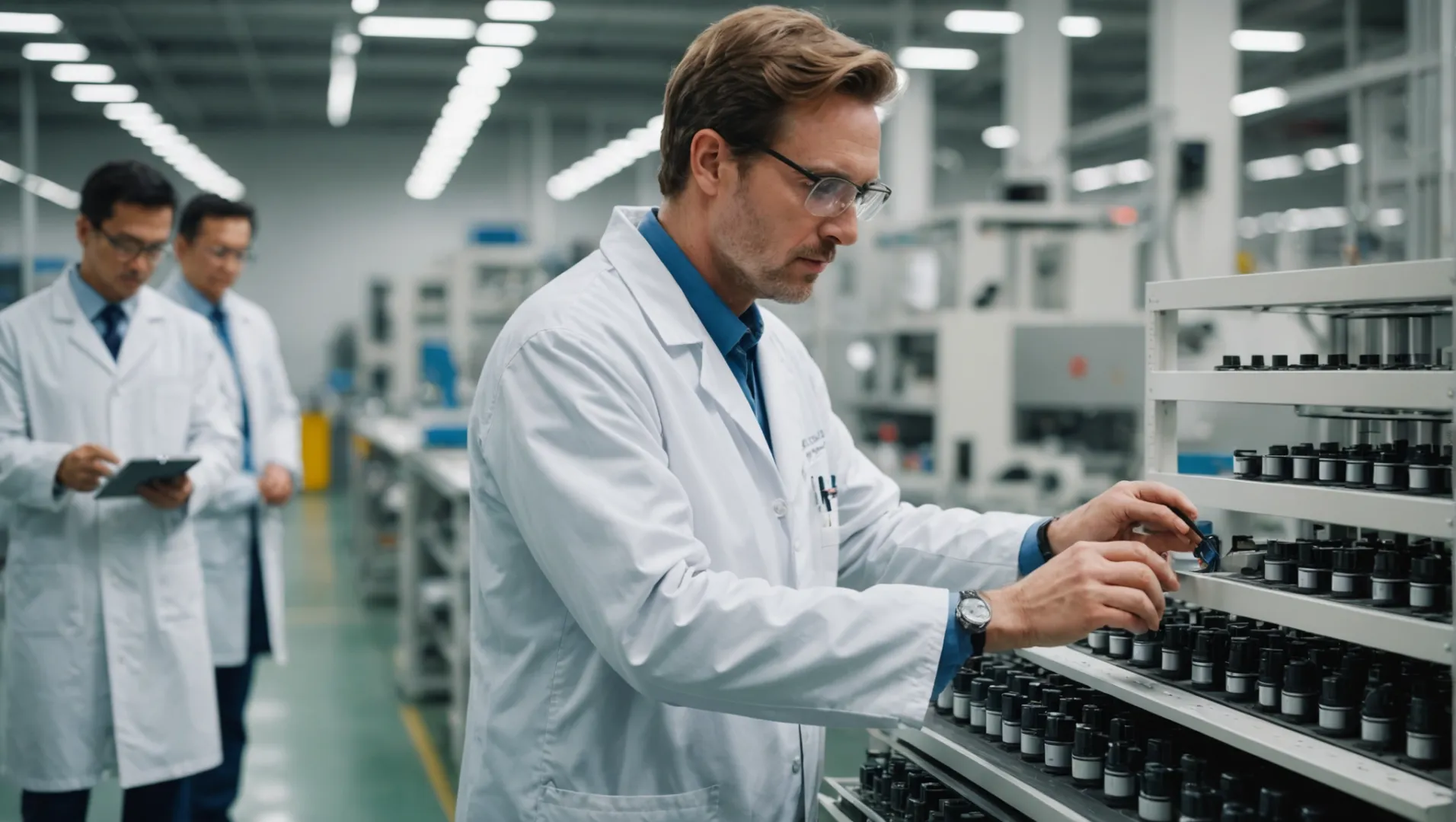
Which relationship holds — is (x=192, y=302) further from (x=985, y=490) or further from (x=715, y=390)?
(x=985, y=490)

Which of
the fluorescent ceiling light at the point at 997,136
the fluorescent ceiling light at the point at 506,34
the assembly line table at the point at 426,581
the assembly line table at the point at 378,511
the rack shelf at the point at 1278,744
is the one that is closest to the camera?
the rack shelf at the point at 1278,744

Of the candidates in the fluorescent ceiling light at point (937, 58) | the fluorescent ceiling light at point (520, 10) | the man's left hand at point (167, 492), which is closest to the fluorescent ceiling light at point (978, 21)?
the fluorescent ceiling light at point (937, 58)

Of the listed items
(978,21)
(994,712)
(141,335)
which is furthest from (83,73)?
(994,712)

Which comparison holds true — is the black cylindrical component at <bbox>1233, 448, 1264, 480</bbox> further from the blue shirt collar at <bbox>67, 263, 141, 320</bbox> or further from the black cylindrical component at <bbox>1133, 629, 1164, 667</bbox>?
the blue shirt collar at <bbox>67, 263, 141, 320</bbox>

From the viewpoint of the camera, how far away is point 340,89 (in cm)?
1154

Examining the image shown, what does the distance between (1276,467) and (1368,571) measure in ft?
0.47

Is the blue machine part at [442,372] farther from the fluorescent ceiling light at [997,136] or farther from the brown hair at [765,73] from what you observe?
the fluorescent ceiling light at [997,136]

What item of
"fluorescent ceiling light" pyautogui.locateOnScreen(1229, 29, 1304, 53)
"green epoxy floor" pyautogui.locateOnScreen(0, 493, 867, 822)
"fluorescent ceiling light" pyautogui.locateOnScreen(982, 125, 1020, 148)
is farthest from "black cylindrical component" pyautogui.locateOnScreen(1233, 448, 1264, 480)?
"fluorescent ceiling light" pyautogui.locateOnScreen(982, 125, 1020, 148)

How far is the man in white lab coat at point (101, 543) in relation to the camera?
2.42 m

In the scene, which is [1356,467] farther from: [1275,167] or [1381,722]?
[1275,167]

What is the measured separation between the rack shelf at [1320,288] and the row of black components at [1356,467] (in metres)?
0.15

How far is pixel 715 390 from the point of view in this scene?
141 cm

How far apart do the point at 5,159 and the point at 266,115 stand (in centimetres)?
286

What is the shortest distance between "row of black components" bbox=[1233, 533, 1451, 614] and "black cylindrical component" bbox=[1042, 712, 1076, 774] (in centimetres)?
26
